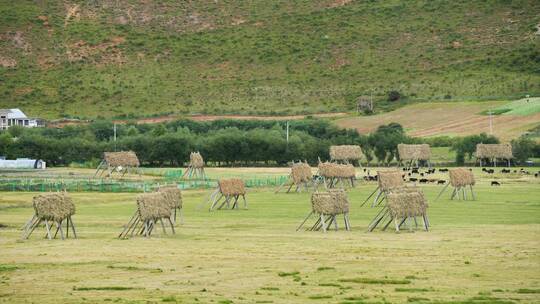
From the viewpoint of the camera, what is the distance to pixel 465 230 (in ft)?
159

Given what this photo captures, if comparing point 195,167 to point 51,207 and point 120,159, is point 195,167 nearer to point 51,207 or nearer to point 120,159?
point 120,159

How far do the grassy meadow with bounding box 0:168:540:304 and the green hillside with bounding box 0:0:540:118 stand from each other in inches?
3931

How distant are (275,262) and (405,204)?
12.6 metres

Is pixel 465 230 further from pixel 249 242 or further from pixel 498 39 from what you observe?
pixel 498 39

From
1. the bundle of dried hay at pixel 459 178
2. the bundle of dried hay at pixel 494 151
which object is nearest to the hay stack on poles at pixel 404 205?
the bundle of dried hay at pixel 459 178

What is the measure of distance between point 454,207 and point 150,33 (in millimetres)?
127938

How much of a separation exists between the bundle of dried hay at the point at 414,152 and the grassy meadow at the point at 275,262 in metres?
49.4

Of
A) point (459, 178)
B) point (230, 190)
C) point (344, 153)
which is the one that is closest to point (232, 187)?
point (230, 190)

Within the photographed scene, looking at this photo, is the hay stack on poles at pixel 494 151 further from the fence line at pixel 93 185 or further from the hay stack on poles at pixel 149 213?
the hay stack on poles at pixel 149 213

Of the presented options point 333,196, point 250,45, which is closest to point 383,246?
point 333,196

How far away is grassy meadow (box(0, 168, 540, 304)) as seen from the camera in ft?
99.9

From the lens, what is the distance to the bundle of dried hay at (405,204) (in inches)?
1909

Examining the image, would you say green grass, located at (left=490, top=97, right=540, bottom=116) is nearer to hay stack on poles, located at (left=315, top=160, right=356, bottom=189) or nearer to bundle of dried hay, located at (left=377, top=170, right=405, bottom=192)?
hay stack on poles, located at (left=315, top=160, right=356, bottom=189)

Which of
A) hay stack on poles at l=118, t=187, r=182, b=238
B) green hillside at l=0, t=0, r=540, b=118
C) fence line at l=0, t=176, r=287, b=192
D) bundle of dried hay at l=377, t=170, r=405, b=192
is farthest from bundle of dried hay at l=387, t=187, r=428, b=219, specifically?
green hillside at l=0, t=0, r=540, b=118
